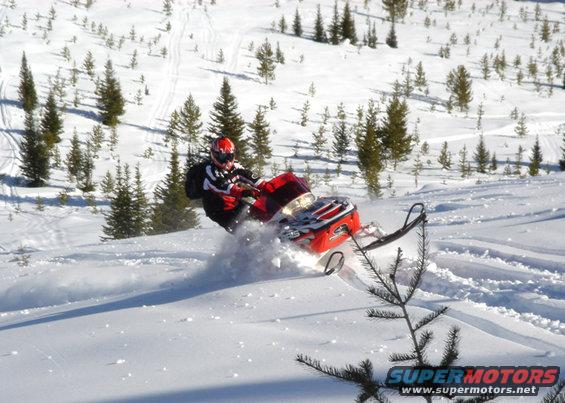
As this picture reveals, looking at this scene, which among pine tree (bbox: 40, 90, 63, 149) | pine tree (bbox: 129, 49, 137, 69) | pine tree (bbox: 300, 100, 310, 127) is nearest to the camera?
pine tree (bbox: 40, 90, 63, 149)

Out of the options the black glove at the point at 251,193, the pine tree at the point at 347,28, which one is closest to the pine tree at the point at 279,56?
the pine tree at the point at 347,28

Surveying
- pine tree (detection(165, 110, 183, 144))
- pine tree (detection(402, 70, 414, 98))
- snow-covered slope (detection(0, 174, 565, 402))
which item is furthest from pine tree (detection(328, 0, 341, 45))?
snow-covered slope (detection(0, 174, 565, 402))

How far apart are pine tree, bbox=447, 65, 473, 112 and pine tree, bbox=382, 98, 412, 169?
7.67 meters

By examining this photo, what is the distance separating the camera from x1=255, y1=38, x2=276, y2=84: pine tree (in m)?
31.5

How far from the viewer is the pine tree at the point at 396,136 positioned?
23844 mm

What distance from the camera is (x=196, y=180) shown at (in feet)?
23.5

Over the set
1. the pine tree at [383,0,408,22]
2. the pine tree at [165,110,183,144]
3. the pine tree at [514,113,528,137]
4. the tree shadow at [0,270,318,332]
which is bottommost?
the pine tree at [514,113,528,137]

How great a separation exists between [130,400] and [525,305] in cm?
325

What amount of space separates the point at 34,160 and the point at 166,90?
900 cm

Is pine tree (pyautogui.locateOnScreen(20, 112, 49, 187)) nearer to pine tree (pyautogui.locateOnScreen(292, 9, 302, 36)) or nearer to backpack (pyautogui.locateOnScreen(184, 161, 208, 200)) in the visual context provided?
backpack (pyautogui.locateOnScreen(184, 161, 208, 200))

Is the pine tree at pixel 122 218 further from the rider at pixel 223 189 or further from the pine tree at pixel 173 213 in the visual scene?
the rider at pixel 223 189

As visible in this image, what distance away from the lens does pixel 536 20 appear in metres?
44.0

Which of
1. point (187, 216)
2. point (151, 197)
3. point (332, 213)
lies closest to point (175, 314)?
point (332, 213)

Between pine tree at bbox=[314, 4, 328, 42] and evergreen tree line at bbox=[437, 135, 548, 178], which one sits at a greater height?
pine tree at bbox=[314, 4, 328, 42]
